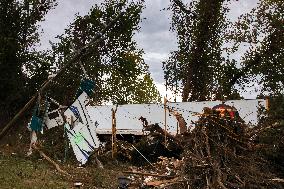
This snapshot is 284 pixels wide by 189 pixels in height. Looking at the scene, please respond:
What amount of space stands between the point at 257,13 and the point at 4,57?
1793 cm

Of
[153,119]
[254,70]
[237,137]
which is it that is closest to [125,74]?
[254,70]

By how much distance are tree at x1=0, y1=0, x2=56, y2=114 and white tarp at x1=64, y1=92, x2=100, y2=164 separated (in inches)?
405

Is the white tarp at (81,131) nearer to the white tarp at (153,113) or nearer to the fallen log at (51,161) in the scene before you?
the fallen log at (51,161)

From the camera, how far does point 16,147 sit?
16766mm

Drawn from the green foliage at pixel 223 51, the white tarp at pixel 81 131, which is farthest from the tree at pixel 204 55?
the white tarp at pixel 81 131

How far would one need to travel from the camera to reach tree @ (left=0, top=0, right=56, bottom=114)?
2470cm

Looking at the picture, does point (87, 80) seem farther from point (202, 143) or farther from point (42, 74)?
point (42, 74)

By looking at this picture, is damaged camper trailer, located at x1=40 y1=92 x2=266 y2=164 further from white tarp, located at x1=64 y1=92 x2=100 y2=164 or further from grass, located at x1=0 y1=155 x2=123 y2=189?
grass, located at x1=0 y1=155 x2=123 y2=189

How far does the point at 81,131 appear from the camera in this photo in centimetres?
1498

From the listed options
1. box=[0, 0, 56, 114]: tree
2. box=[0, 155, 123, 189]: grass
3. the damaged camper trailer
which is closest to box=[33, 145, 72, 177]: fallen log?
box=[0, 155, 123, 189]: grass

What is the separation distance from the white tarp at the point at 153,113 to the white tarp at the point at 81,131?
12.9ft

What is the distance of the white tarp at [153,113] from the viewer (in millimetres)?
18078

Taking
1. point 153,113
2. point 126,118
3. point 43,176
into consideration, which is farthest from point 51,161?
point 126,118

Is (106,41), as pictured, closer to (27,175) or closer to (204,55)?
(204,55)
